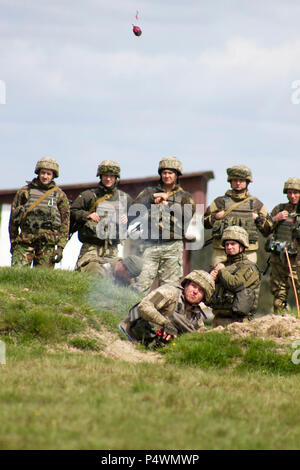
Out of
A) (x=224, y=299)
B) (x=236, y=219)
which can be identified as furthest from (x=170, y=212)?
(x=224, y=299)

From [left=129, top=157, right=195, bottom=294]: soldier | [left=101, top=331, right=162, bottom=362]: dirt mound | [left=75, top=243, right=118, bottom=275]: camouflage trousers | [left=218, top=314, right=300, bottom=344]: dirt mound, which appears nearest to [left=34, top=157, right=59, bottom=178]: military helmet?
[left=75, top=243, right=118, bottom=275]: camouflage trousers

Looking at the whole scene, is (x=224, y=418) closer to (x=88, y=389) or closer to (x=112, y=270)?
(x=88, y=389)

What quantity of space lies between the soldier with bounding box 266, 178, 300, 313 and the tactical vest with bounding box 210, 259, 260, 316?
2.19 metres

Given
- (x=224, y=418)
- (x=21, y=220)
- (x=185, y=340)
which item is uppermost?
(x=21, y=220)

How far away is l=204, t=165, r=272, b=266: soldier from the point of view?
40.1 feet

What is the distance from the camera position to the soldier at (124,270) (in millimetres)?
11914

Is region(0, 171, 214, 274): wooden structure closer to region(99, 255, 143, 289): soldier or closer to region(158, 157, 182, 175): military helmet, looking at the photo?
region(158, 157, 182, 175): military helmet

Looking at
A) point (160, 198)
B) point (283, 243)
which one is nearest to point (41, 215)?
point (160, 198)

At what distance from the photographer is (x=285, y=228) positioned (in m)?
12.8

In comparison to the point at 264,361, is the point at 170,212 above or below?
above

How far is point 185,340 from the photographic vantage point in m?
9.37

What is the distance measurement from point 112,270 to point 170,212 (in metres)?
1.45

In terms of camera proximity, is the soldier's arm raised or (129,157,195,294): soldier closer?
(129,157,195,294): soldier

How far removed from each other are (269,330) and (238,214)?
311 centimetres
